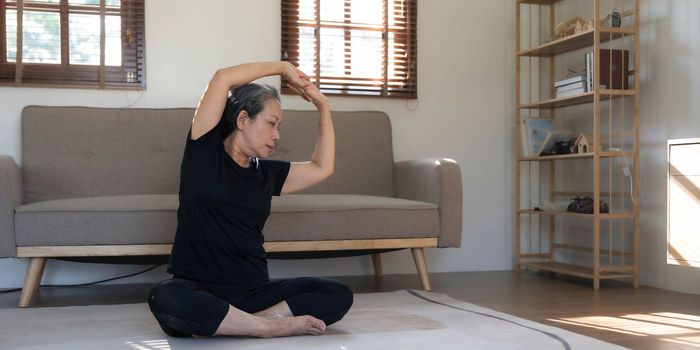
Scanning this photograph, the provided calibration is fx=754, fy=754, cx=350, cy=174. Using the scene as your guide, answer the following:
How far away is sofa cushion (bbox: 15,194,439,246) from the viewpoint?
2.82m

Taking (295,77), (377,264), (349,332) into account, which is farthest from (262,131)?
(377,264)

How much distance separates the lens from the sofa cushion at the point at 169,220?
9.25 feet

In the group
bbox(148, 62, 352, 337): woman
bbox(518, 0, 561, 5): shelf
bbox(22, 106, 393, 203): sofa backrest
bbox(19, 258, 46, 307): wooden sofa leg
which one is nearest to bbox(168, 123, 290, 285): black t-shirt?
bbox(148, 62, 352, 337): woman

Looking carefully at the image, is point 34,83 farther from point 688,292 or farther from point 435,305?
point 688,292

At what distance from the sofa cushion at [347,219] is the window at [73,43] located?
3.89ft

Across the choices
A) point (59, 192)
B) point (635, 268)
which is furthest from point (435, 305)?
point (59, 192)

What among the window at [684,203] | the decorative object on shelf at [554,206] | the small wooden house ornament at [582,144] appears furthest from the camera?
the decorative object on shelf at [554,206]

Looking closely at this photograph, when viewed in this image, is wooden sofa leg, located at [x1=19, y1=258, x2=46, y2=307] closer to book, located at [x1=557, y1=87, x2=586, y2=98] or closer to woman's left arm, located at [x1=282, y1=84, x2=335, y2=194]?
woman's left arm, located at [x1=282, y1=84, x2=335, y2=194]

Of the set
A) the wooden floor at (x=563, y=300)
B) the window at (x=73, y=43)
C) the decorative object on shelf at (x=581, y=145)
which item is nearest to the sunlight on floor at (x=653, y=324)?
the wooden floor at (x=563, y=300)

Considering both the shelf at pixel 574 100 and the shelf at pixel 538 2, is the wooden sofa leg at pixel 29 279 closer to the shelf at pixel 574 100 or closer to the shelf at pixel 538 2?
the shelf at pixel 574 100

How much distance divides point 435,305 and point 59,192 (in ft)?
5.73

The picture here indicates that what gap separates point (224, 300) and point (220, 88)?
589 mm

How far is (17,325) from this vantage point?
2410 mm

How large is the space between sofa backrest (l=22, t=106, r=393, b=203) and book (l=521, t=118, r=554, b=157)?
3.18 feet
